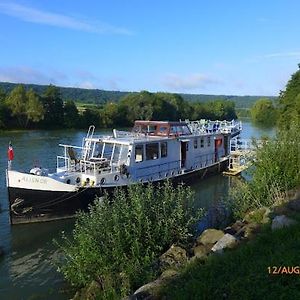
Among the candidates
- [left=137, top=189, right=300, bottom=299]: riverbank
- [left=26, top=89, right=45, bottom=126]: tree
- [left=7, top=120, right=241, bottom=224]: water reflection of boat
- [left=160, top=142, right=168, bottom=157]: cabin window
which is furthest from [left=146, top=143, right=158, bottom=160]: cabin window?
[left=26, top=89, right=45, bottom=126]: tree

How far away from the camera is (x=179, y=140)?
1008 inches

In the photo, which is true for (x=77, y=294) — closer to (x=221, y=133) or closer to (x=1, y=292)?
(x=1, y=292)

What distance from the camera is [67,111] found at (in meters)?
81.4

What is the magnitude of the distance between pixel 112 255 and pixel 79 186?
8.77 meters

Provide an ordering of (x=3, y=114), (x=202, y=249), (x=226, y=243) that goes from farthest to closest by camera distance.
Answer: (x=3, y=114) → (x=202, y=249) → (x=226, y=243)

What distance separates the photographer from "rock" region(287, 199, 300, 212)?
1030cm

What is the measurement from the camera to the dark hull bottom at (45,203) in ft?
60.0

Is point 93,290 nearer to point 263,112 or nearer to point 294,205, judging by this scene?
point 294,205

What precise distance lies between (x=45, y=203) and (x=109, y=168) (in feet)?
11.8

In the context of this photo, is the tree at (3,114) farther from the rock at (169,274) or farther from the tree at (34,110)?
the rock at (169,274)

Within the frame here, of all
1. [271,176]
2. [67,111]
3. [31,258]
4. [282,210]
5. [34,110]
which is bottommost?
[31,258]

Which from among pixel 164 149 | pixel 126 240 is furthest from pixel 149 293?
pixel 164 149

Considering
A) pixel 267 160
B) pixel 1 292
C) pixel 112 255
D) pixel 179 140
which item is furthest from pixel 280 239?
pixel 179 140

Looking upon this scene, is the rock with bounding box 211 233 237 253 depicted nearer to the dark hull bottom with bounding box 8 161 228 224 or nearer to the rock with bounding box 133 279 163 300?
the rock with bounding box 133 279 163 300
